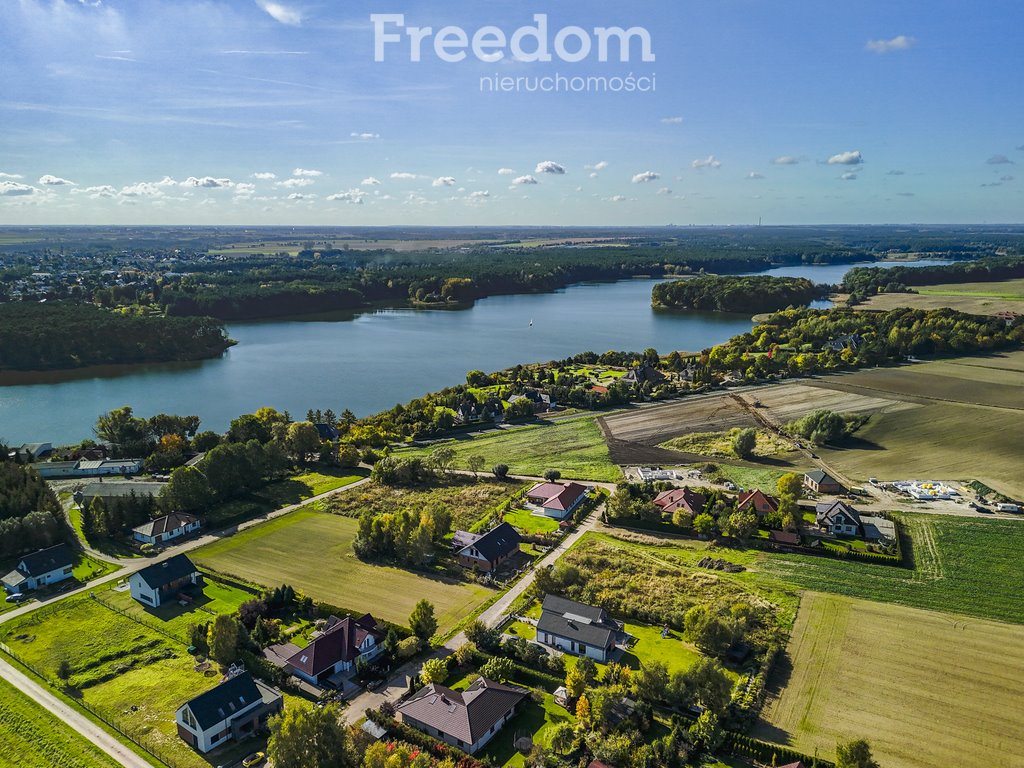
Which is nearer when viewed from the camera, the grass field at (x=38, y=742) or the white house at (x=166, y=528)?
the grass field at (x=38, y=742)

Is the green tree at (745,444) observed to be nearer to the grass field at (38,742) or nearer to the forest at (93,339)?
the grass field at (38,742)

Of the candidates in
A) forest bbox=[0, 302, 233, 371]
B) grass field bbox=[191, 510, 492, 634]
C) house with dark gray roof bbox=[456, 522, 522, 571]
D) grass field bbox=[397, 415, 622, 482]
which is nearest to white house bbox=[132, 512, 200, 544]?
grass field bbox=[191, 510, 492, 634]

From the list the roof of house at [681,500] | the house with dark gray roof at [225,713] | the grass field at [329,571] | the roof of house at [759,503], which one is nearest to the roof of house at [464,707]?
the house with dark gray roof at [225,713]

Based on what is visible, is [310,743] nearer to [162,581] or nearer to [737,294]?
[162,581]

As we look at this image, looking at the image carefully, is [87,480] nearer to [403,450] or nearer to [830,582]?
[403,450]

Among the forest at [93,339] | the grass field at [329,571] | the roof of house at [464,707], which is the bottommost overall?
the grass field at [329,571]

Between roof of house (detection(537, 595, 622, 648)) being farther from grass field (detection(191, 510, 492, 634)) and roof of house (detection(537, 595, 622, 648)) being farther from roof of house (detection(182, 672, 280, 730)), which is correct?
roof of house (detection(182, 672, 280, 730))

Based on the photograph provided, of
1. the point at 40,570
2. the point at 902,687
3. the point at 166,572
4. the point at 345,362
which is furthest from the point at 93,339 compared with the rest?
the point at 902,687
